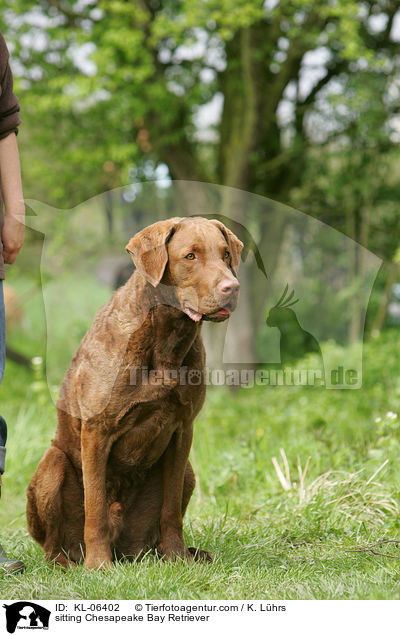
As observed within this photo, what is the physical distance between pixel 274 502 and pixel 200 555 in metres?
0.92

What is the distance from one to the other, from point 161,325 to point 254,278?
70 cm

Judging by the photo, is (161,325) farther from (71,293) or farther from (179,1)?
(179,1)

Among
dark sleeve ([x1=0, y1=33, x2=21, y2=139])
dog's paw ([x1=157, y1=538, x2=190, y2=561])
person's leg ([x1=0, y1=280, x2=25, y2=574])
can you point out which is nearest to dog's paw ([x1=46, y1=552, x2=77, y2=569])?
person's leg ([x1=0, y1=280, x2=25, y2=574])

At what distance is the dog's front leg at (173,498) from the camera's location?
320cm

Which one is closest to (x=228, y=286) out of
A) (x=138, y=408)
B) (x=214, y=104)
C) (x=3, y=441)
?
(x=138, y=408)

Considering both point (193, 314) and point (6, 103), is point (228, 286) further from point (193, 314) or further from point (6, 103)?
point (6, 103)

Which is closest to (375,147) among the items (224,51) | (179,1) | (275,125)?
(275,125)

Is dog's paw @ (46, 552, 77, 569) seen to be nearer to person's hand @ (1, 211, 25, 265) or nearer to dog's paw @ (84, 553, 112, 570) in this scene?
dog's paw @ (84, 553, 112, 570)

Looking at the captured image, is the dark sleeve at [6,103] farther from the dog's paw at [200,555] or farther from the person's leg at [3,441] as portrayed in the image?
the dog's paw at [200,555]

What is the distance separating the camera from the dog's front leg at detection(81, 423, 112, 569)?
302cm

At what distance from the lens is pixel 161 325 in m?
2.88

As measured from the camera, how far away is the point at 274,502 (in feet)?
13.4

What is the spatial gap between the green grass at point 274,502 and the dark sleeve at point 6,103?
6.59 feet
